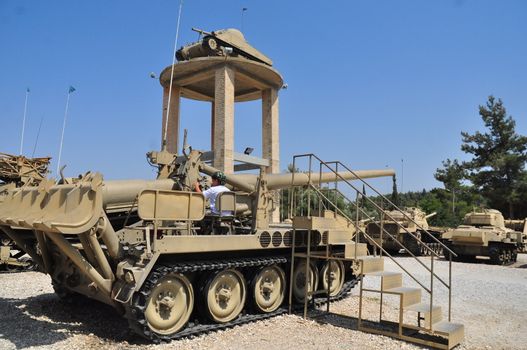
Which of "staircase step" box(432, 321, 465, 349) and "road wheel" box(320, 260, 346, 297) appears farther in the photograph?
"road wheel" box(320, 260, 346, 297)

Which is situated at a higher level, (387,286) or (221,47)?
(221,47)

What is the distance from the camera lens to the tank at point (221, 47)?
21.5 metres

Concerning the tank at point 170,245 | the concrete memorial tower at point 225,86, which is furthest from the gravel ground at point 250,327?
the concrete memorial tower at point 225,86

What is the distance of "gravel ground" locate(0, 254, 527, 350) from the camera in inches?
250

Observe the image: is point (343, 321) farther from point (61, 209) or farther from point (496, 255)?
point (496, 255)

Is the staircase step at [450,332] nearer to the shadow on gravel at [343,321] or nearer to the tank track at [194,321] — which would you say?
the shadow on gravel at [343,321]

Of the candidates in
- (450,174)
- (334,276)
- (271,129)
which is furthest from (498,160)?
(334,276)

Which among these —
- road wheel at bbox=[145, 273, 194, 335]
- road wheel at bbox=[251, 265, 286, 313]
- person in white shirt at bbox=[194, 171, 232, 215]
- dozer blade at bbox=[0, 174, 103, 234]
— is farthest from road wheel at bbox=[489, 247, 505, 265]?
dozer blade at bbox=[0, 174, 103, 234]

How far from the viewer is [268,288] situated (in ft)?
26.6

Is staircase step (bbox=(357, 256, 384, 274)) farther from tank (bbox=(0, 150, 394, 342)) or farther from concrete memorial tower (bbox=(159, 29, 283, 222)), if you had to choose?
concrete memorial tower (bbox=(159, 29, 283, 222))

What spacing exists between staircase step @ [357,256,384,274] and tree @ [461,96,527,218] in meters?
29.0

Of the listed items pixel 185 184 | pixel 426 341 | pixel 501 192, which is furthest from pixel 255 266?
pixel 501 192

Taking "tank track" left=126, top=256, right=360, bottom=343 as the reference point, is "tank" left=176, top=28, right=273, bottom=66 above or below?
above

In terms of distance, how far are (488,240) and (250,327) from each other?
15115 mm
